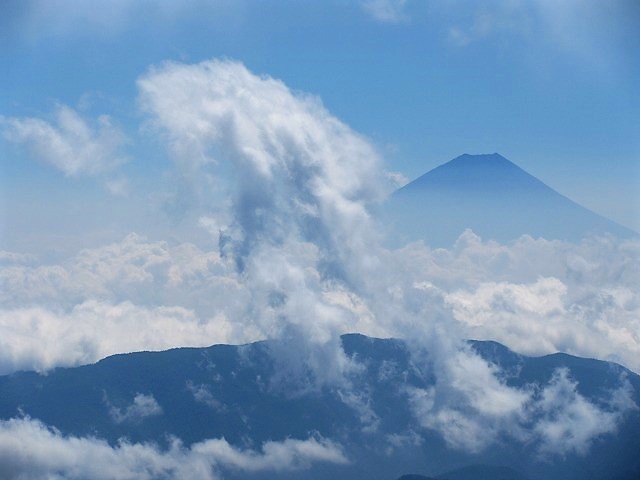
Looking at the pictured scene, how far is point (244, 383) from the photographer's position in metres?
108

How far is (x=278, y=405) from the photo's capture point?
345 ft

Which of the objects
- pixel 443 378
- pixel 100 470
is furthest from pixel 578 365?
pixel 100 470

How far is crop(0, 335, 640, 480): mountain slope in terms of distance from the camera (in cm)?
9356

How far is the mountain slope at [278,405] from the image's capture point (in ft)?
307

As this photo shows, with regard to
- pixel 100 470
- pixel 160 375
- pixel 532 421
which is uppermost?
pixel 160 375

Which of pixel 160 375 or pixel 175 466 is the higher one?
pixel 160 375

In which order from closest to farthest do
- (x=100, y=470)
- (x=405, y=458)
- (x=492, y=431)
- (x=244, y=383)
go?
1. (x=100, y=470)
2. (x=405, y=458)
3. (x=492, y=431)
4. (x=244, y=383)

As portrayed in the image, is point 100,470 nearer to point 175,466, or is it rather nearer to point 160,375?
point 175,466

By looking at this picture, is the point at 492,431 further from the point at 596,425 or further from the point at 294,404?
the point at 294,404

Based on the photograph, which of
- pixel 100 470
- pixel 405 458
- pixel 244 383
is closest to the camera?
pixel 100 470

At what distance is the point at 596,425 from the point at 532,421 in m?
8.17

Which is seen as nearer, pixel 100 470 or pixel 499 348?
pixel 100 470

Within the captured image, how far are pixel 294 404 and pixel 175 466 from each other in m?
20.3

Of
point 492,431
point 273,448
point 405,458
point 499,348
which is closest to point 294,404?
point 273,448
